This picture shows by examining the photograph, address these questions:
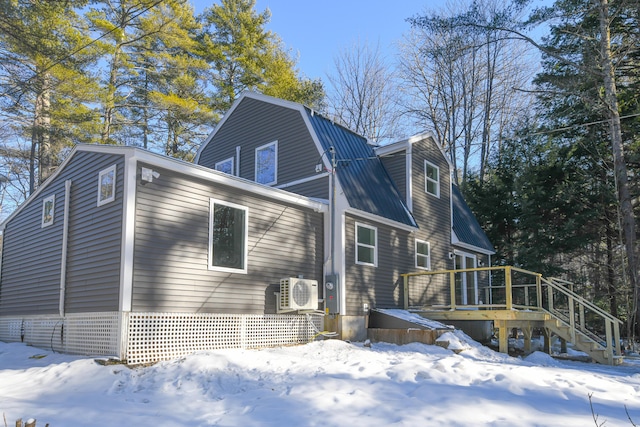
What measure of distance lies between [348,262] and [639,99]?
12620mm

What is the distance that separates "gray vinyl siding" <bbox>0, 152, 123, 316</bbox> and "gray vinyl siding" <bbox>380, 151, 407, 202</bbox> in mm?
7980

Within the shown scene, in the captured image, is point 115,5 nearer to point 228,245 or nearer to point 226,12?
point 226,12

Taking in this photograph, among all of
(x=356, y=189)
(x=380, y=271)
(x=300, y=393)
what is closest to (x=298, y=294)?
(x=380, y=271)

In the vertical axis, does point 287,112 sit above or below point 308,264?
above

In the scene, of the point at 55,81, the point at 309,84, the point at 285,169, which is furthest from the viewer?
the point at 309,84

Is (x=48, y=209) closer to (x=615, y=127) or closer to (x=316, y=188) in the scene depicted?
(x=316, y=188)

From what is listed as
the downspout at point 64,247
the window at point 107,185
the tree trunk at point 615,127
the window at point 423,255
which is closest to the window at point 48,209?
the downspout at point 64,247

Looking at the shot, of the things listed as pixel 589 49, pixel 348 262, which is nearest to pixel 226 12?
pixel 589 49

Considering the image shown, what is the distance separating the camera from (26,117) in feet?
61.7

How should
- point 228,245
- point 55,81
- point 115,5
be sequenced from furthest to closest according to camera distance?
point 115,5 → point 55,81 → point 228,245

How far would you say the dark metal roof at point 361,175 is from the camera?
11.7 m

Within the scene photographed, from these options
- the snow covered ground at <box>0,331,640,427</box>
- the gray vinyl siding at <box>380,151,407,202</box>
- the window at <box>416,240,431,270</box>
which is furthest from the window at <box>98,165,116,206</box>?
the window at <box>416,240,431,270</box>

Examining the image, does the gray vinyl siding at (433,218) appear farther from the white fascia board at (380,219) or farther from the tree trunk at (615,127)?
the tree trunk at (615,127)

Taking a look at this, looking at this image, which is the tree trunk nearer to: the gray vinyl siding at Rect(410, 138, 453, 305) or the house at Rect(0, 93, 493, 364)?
the gray vinyl siding at Rect(410, 138, 453, 305)
